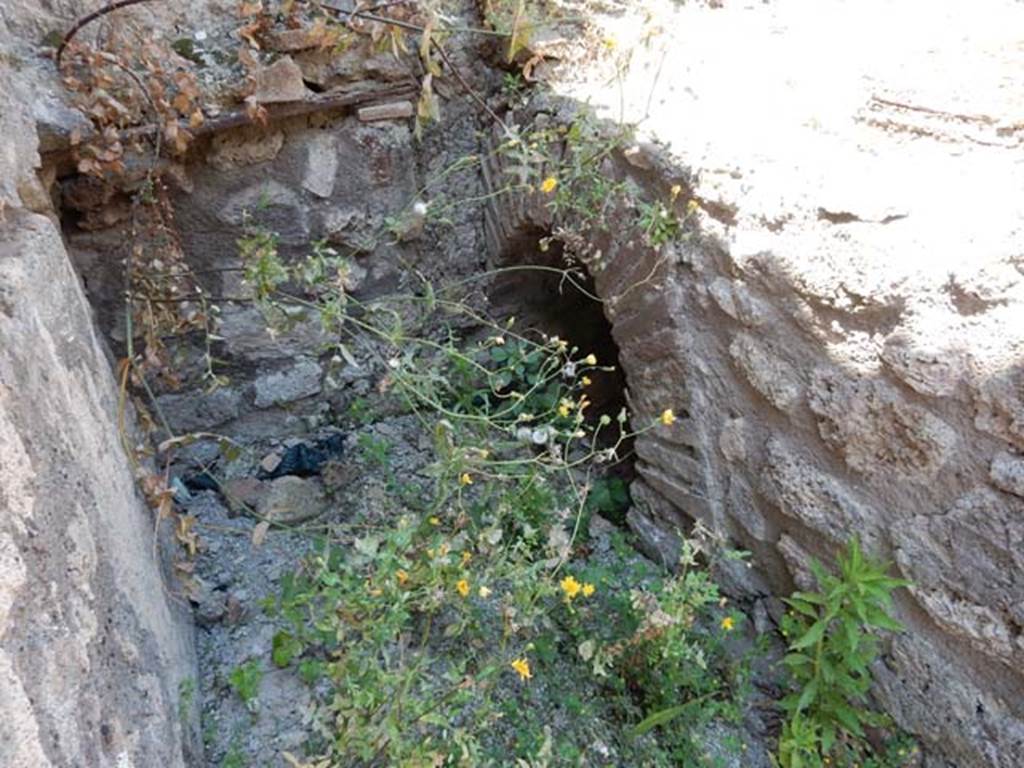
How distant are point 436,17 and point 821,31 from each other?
1.23 meters

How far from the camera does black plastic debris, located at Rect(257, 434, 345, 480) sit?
105 inches

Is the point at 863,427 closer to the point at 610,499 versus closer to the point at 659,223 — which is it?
the point at 659,223

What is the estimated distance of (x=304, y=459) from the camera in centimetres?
267

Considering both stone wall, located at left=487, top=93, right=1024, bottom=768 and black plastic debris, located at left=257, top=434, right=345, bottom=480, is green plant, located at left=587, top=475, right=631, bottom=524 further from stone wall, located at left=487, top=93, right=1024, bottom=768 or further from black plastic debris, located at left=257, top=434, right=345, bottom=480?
black plastic debris, located at left=257, top=434, right=345, bottom=480

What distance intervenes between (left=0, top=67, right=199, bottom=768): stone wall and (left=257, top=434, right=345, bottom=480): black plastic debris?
94 centimetres

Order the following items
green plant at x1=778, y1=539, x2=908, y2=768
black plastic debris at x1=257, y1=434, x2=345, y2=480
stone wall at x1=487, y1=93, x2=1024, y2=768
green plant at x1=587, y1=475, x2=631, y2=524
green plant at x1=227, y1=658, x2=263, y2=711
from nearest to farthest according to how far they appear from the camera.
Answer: stone wall at x1=487, y1=93, x2=1024, y2=768
green plant at x1=778, y1=539, x2=908, y2=768
green plant at x1=227, y1=658, x2=263, y2=711
green plant at x1=587, y1=475, x2=631, y2=524
black plastic debris at x1=257, y1=434, x2=345, y2=480

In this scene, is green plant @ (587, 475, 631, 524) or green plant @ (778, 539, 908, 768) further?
green plant @ (587, 475, 631, 524)

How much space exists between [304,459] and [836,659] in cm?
181

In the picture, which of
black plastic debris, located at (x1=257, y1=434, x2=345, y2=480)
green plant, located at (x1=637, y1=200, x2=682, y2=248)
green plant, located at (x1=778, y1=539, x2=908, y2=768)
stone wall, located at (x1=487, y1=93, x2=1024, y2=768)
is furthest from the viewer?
black plastic debris, located at (x1=257, y1=434, x2=345, y2=480)

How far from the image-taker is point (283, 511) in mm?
2523

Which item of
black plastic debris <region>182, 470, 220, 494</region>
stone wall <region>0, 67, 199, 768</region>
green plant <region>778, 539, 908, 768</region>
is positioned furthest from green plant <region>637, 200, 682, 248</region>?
black plastic debris <region>182, 470, 220, 494</region>

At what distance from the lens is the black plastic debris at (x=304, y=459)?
8.73 ft

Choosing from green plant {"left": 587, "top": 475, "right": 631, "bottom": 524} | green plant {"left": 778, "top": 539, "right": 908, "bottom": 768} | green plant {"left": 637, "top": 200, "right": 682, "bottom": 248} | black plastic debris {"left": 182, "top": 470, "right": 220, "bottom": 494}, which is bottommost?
black plastic debris {"left": 182, "top": 470, "right": 220, "bottom": 494}

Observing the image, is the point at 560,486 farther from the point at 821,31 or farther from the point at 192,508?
the point at 821,31
